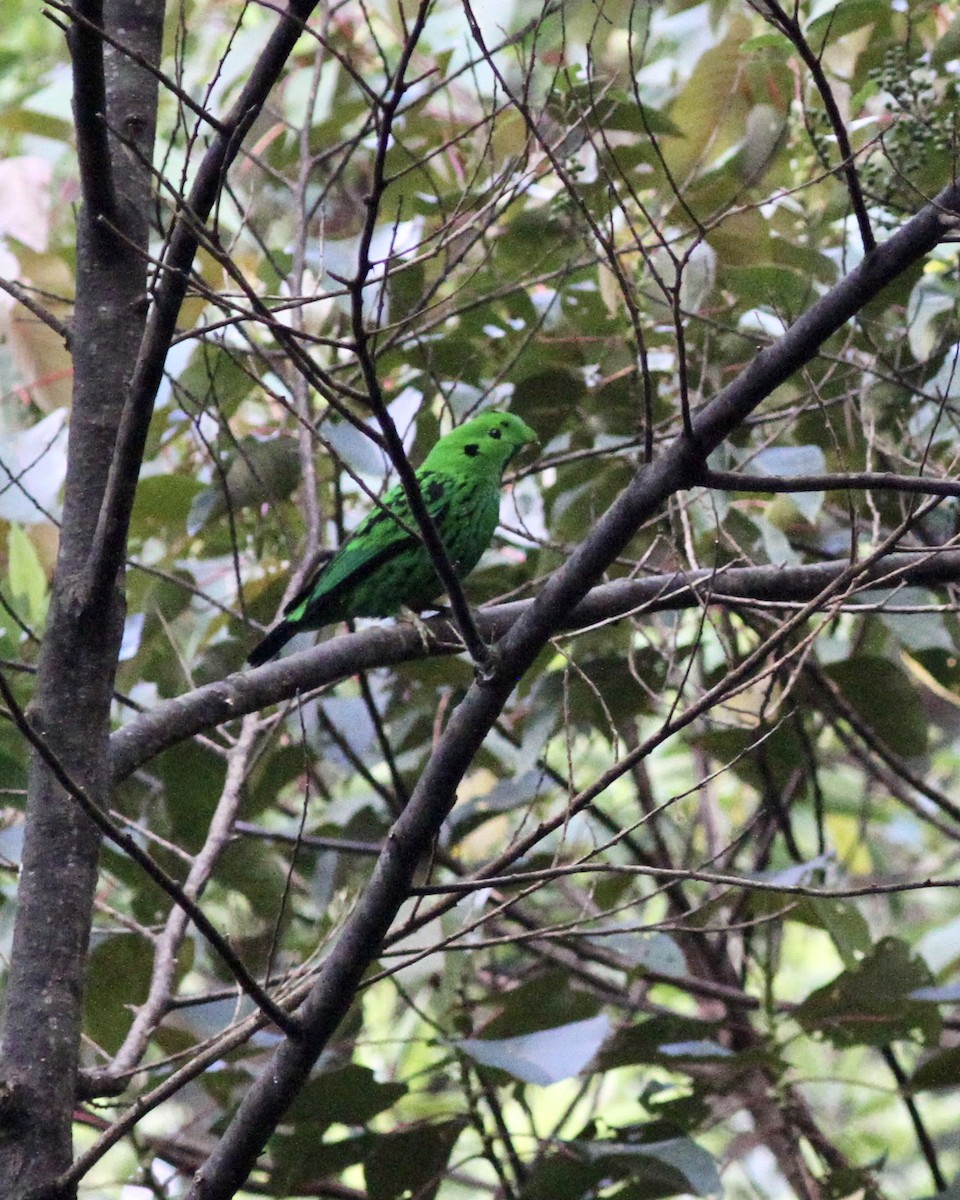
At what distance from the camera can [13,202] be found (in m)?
4.24

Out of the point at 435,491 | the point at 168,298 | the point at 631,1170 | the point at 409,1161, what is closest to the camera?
the point at 168,298

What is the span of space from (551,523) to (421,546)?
48 centimetres

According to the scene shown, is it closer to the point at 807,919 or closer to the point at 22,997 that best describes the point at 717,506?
the point at 807,919

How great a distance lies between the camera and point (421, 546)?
14.5 ft

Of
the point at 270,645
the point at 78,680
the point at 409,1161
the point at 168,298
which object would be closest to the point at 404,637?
the point at 270,645

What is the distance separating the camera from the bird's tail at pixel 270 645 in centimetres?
415

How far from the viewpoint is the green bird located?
442 centimetres

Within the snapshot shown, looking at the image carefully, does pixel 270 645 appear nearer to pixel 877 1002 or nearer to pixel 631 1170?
pixel 631 1170

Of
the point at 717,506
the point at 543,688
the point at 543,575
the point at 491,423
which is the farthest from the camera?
the point at 491,423

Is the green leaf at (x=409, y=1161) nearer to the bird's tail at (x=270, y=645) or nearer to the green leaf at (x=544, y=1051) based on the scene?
the green leaf at (x=544, y=1051)

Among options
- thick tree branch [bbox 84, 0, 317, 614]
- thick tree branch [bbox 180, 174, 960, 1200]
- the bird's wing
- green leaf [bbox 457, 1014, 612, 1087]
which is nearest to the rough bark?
thick tree branch [bbox 84, 0, 317, 614]

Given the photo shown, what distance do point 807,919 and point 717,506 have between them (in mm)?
1189

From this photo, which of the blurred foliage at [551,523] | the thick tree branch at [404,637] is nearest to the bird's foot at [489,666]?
the thick tree branch at [404,637]

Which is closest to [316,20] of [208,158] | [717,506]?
[717,506]
